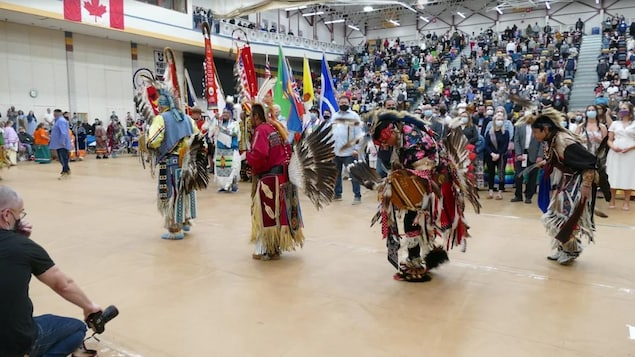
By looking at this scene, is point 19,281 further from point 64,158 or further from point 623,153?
point 64,158

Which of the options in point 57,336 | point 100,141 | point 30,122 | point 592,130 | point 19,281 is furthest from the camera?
point 30,122

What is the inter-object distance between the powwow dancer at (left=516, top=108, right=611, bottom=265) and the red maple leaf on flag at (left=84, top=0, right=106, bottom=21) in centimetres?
1660

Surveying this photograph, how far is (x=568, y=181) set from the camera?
398 centimetres

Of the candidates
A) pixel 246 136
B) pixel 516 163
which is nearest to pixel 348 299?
pixel 246 136

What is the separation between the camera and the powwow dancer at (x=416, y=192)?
354cm

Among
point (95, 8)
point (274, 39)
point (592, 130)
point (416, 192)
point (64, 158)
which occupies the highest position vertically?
point (274, 39)

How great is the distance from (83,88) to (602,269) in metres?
19.1

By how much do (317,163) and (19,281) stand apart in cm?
249

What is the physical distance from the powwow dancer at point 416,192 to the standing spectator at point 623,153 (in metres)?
4.19

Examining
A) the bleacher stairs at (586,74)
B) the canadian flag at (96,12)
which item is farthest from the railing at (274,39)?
the bleacher stairs at (586,74)

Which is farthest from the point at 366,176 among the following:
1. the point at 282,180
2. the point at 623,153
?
the point at 623,153

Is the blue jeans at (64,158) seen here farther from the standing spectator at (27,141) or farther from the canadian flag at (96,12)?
the canadian flag at (96,12)

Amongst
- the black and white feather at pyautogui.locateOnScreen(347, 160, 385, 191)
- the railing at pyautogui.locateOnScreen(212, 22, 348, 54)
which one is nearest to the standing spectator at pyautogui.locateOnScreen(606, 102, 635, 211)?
the black and white feather at pyautogui.locateOnScreen(347, 160, 385, 191)

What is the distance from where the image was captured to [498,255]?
4453 mm
